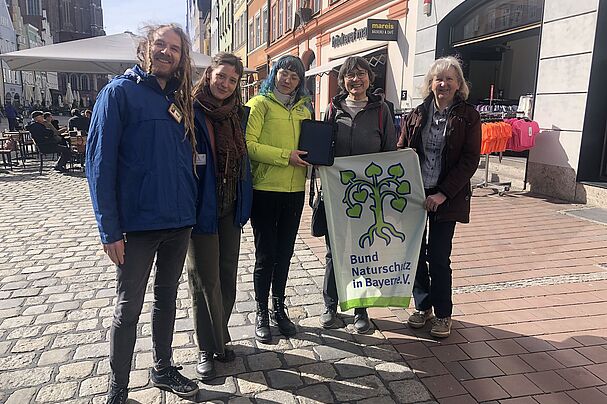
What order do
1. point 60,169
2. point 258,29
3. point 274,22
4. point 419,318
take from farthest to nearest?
point 258,29
point 274,22
point 60,169
point 419,318

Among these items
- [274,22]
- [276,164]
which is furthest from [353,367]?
[274,22]

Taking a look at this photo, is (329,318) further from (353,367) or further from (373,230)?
(373,230)

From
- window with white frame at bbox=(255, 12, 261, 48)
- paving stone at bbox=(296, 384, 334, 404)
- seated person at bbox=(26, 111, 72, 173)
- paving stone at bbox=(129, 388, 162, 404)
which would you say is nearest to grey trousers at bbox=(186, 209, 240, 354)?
paving stone at bbox=(129, 388, 162, 404)

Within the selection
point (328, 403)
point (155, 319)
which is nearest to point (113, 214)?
point (155, 319)

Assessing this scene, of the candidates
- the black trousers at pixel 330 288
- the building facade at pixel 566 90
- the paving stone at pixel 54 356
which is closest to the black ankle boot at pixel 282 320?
the black trousers at pixel 330 288

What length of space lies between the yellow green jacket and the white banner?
12.5 inches

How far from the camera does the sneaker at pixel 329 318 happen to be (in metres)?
3.54

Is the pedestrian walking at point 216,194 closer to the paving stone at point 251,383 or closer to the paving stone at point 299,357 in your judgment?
the paving stone at point 251,383

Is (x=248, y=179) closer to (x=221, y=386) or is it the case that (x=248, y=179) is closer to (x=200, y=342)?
(x=200, y=342)

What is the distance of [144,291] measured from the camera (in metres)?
2.53

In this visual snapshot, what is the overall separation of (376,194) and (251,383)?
149 centimetres

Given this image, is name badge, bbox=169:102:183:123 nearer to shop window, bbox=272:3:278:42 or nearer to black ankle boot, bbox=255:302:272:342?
black ankle boot, bbox=255:302:272:342

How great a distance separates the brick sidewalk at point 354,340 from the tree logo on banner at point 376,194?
0.74m

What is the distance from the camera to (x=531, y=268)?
4.65m
